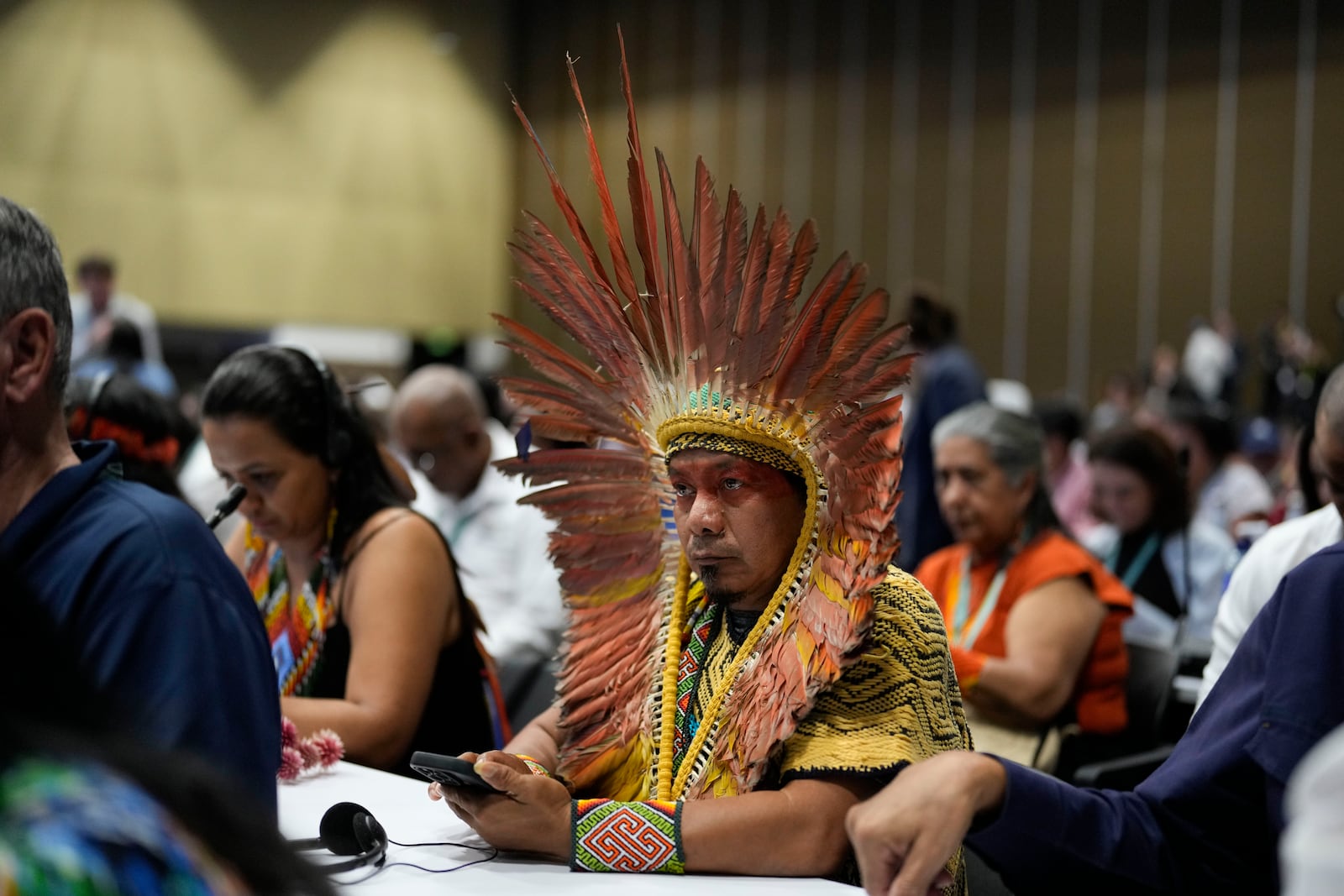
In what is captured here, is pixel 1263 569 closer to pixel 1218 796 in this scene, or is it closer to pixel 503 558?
pixel 1218 796

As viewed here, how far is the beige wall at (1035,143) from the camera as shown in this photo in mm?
11086

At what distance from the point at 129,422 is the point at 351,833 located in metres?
1.67

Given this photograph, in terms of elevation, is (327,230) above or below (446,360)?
above

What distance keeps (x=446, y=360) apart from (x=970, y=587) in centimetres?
1112

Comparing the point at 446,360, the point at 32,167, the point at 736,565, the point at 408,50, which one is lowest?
the point at 446,360

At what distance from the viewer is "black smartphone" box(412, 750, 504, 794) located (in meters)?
1.55

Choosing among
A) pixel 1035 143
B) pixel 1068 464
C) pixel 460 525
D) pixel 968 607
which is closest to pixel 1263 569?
pixel 968 607

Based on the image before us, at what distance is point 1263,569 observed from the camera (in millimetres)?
2469

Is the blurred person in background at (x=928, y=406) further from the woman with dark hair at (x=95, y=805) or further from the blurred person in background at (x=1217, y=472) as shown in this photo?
the woman with dark hair at (x=95, y=805)

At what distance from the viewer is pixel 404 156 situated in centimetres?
1369

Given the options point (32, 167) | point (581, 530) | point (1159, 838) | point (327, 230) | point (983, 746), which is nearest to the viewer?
point (1159, 838)

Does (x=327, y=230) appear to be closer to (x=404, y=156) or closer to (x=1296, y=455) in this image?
(x=404, y=156)

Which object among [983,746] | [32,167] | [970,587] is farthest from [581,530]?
[32,167]

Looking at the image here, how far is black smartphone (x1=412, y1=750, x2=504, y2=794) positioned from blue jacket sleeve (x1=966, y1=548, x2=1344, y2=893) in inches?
23.5
